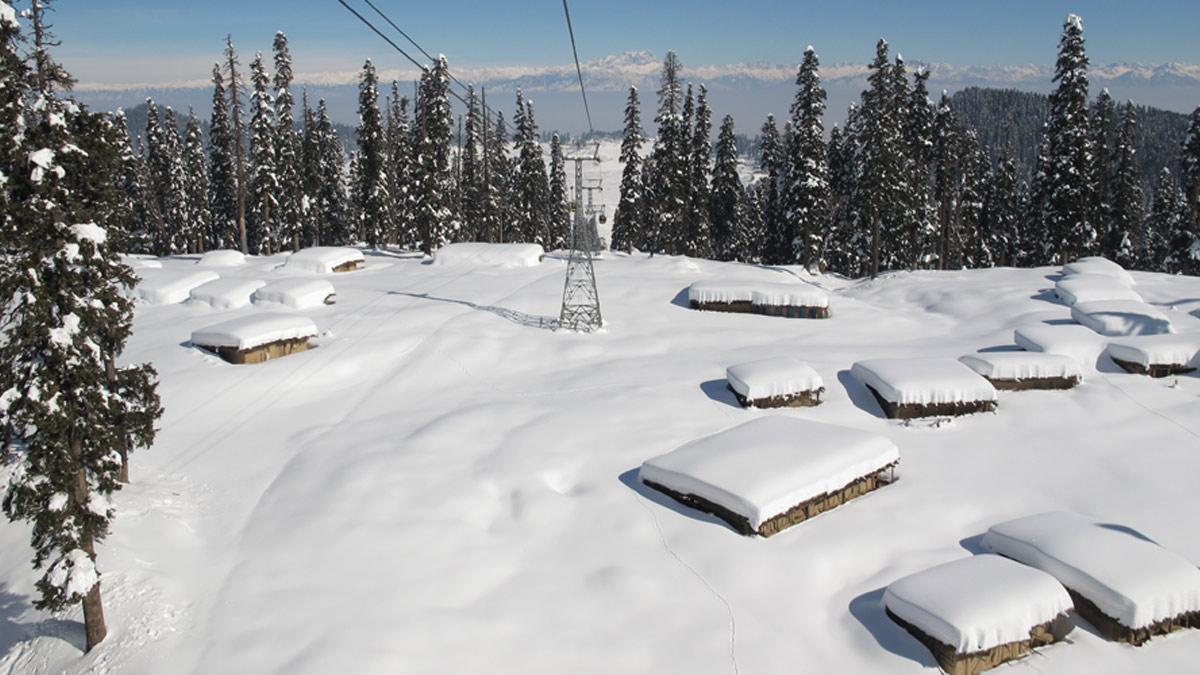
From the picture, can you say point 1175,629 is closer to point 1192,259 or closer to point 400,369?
point 400,369

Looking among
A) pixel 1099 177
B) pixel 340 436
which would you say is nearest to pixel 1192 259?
pixel 1099 177

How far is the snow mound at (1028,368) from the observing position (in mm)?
23188

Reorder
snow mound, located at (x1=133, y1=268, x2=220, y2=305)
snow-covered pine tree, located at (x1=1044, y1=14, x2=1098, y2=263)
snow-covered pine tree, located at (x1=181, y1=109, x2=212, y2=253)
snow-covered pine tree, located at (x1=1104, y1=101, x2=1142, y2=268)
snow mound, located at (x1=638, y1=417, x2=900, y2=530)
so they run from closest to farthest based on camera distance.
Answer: snow mound, located at (x1=638, y1=417, x2=900, y2=530) < snow mound, located at (x1=133, y1=268, x2=220, y2=305) < snow-covered pine tree, located at (x1=1044, y1=14, x2=1098, y2=263) < snow-covered pine tree, located at (x1=1104, y1=101, x2=1142, y2=268) < snow-covered pine tree, located at (x1=181, y1=109, x2=212, y2=253)

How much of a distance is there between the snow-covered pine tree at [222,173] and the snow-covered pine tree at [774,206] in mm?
42053

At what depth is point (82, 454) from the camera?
1405 cm

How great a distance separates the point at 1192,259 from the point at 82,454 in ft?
206

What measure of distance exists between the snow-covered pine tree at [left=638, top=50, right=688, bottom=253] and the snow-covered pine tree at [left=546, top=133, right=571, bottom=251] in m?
16.5

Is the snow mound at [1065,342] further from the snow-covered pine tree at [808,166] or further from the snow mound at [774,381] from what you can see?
the snow-covered pine tree at [808,166]

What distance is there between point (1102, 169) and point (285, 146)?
57997 mm

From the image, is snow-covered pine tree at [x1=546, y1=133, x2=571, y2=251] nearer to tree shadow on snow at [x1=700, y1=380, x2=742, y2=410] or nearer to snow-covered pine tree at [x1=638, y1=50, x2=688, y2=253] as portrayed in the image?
snow-covered pine tree at [x1=638, y1=50, x2=688, y2=253]

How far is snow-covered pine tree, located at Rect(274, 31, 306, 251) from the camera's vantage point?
5038 centimetres

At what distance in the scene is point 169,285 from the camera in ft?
122

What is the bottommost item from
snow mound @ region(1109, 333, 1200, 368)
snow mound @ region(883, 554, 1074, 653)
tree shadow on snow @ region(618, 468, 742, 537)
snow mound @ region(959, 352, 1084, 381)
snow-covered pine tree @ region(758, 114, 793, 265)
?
tree shadow on snow @ region(618, 468, 742, 537)

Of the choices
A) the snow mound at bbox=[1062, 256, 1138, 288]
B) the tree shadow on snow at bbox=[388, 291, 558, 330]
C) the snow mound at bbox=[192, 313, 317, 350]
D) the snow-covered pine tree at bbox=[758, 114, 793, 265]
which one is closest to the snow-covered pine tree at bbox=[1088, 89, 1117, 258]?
the snow mound at bbox=[1062, 256, 1138, 288]
